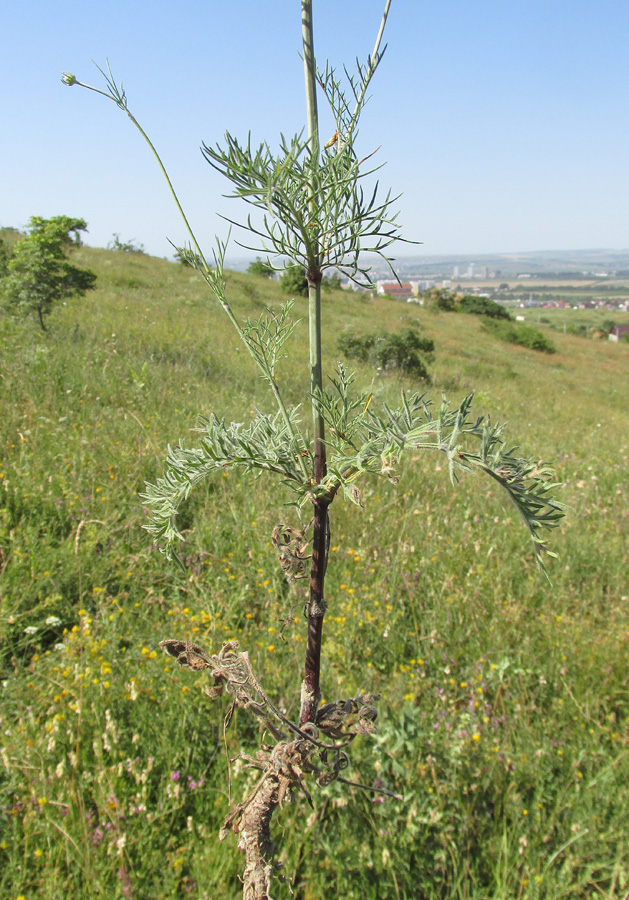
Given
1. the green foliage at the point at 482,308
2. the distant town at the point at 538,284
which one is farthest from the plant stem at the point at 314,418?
the distant town at the point at 538,284

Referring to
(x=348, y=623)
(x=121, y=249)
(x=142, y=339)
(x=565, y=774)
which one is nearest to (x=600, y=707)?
(x=565, y=774)

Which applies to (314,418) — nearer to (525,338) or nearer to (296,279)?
(296,279)

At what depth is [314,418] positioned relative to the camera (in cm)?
78

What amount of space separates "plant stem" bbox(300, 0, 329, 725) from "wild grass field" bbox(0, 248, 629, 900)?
0.31 ft

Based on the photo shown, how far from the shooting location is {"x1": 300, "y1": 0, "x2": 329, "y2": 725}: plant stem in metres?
0.68

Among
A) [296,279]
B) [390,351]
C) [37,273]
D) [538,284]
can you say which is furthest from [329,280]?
[538,284]

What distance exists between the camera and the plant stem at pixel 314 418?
68 cm

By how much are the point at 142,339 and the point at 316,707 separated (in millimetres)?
7805

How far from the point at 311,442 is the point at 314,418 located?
4 centimetres

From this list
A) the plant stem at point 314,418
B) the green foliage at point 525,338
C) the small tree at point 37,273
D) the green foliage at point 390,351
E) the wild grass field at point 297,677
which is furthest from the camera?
the green foliage at point 525,338

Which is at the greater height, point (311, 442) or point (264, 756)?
point (311, 442)

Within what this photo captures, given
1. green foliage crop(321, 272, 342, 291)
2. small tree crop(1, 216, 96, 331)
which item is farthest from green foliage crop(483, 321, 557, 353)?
green foliage crop(321, 272, 342, 291)

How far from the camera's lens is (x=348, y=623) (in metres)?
2.83

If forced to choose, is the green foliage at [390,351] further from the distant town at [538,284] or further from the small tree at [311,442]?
the distant town at [538,284]
